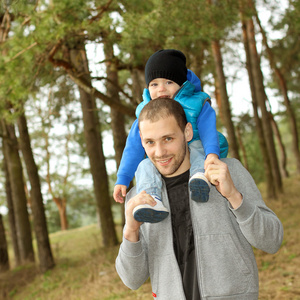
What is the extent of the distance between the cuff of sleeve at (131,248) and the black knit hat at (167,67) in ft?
3.80

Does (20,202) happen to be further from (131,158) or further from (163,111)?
(163,111)

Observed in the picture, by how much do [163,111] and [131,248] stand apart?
2.61 ft

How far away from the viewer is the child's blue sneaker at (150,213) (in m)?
1.79

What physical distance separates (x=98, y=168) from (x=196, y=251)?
8.43 metres

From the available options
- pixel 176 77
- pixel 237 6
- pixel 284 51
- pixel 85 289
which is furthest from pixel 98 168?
pixel 284 51

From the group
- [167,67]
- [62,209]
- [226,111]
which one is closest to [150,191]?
[167,67]

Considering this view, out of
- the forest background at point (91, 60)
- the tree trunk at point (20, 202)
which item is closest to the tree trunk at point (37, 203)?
the forest background at point (91, 60)

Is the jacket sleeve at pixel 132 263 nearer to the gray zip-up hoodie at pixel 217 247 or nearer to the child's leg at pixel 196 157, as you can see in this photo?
the gray zip-up hoodie at pixel 217 247

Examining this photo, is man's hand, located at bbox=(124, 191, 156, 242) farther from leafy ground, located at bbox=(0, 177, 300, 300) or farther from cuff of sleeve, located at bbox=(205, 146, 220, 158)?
leafy ground, located at bbox=(0, 177, 300, 300)

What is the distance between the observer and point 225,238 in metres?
1.87

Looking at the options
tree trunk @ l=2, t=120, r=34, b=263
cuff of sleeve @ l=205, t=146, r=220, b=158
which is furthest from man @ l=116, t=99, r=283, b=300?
tree trunk @ l=2, t=120, r=34, b=263

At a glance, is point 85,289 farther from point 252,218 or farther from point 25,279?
point 252,218

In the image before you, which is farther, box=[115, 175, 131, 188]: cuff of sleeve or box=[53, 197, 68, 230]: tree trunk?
box=[53, 197, 68, 230]: tree trunk

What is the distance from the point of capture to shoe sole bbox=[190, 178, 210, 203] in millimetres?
1786
